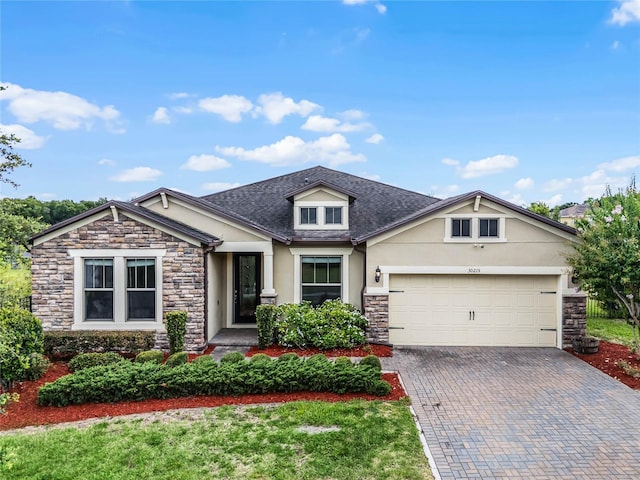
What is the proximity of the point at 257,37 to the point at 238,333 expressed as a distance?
13.4 m

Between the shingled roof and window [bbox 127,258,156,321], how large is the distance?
291cm

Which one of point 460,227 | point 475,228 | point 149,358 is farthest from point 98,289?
point 475,228

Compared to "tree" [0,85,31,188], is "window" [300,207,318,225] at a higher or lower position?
lower

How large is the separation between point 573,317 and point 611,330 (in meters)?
3.75

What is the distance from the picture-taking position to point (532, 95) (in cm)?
1845

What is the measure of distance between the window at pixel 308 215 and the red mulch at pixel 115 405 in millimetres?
6581

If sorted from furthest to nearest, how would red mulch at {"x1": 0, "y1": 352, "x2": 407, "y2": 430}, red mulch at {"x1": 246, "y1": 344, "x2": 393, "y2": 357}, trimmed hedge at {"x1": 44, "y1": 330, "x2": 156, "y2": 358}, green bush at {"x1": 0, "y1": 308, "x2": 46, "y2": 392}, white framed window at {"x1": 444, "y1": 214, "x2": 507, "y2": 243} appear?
white framed window at {"x1": 444, "y1": 214, "x2": 507, "y2": 243} → red mulch at {"x1": 246, "y1": 344, "x2": 393, "y2": 357} → trimmed hedge at {"x1": 44, "y1": 330, "x2": 156, "y2": 358} → green bush at {"x1": 0, "y1": 308, "x2": 46, "y2": 392} → red mulch at {"x1": 0, "y1": 352, "x2": 407, "y2": 430}

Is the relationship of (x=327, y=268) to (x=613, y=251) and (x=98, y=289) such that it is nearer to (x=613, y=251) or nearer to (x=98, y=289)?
(x=98, y=289)

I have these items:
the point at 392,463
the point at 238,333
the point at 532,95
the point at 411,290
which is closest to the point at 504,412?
the point at 392,463

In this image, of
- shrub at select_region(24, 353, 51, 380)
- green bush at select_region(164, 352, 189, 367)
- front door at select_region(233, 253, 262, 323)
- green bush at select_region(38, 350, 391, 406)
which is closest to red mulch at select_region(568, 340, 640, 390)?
green bush at select_region(38, 350, 391, 406)

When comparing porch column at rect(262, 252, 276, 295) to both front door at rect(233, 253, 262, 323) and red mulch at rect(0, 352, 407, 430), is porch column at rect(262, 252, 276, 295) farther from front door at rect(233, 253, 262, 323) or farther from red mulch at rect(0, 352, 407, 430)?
red mulch at rect(0, 352, 407, 430)

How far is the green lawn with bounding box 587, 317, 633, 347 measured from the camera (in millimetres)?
11956

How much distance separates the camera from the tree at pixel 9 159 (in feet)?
44.4

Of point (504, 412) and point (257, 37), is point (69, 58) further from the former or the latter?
point (504, 412)
